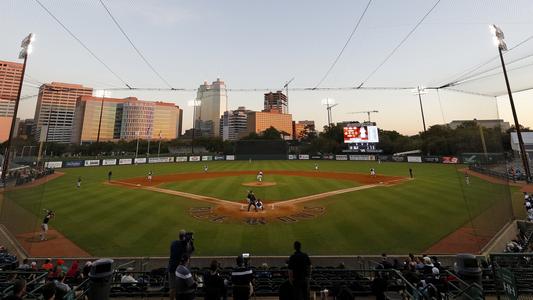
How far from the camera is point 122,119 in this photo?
7096 inches

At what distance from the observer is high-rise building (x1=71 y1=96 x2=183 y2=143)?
162m

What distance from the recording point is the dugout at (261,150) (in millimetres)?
75500

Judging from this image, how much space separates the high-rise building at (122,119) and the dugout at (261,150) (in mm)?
112201

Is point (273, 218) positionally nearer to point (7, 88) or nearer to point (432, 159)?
point (432, 159)

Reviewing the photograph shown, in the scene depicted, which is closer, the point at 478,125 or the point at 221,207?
the point at 478,125

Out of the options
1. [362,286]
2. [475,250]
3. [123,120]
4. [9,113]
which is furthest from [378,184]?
[123,120]

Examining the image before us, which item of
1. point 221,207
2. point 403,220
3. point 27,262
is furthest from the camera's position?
point 221,207

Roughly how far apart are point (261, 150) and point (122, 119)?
480 ft

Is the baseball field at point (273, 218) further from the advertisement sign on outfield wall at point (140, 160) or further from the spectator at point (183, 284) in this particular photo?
the advertisement sign on outfield wall at point (140, 160)

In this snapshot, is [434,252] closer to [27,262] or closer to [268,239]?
[268,239]

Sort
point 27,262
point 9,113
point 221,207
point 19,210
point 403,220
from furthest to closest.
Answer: point 9,113 < point 221,207 < point 403,220 < point 19,210 < point 27,262

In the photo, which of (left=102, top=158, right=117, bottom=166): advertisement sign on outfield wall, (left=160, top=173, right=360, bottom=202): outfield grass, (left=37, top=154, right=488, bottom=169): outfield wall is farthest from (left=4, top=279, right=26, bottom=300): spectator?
(left=102, top=158, right=117, bottom=166): advertisement sign on outfield wall

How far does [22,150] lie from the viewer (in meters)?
20.0

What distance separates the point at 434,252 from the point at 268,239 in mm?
8999
